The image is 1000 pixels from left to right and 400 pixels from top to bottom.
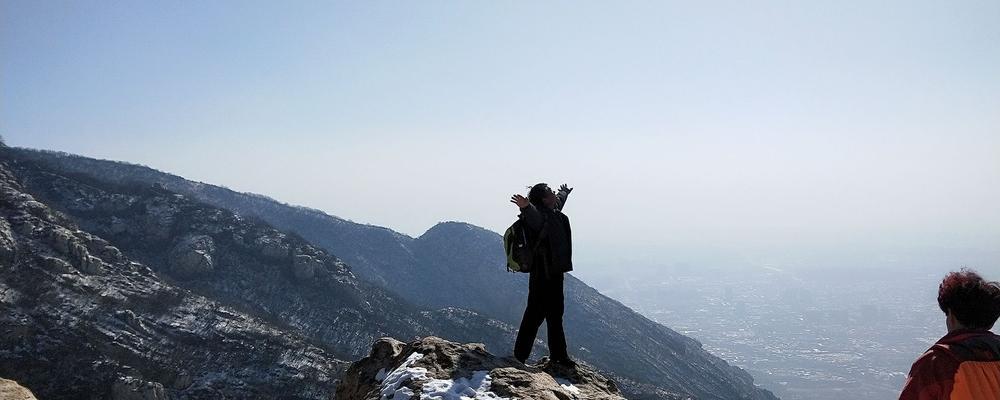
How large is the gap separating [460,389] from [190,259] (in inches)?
5097

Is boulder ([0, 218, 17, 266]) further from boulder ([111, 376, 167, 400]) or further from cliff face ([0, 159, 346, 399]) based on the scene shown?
boulder ([111, 376, 167, 400])

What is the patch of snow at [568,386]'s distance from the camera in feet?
33.0

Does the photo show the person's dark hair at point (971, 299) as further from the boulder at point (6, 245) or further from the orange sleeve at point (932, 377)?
the boulder at point (6, 245)

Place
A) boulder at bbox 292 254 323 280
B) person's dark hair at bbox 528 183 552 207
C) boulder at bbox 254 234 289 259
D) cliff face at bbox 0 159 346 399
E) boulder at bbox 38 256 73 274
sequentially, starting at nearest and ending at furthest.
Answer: person's dark hair at bbox 528 183 552 207 → cliff face at bbox 0 159 346 399 → boulder at bbox 38 256 73 274 → boulder at bbox 292 254 323 280 → boulder at bbox 254 234 289 259

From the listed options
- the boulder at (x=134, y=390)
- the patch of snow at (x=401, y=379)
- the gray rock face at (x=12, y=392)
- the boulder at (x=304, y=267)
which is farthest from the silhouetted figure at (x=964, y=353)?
the boulder at (x=304, y=267)

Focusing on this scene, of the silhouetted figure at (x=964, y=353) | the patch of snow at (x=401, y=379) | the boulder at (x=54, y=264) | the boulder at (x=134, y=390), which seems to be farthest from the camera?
the boulder at (x=54, y=264)

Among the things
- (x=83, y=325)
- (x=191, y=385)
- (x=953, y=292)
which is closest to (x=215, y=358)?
(x=191, y=385)

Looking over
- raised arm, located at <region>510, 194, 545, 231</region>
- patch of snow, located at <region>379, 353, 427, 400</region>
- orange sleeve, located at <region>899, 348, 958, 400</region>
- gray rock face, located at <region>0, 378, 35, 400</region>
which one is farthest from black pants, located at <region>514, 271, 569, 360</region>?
gray rock face, located at <region>0, 378, 35, 400</region>

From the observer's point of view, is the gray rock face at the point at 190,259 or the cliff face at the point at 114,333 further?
the gray rock face at the point at 190,259

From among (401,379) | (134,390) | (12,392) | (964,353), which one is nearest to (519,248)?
(401,379)

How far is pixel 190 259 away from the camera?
117 meters

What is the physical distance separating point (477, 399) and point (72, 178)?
160 metres

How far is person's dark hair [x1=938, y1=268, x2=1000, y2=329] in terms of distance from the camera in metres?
5.36

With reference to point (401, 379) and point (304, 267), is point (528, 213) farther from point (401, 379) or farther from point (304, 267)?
point (304, 267)
